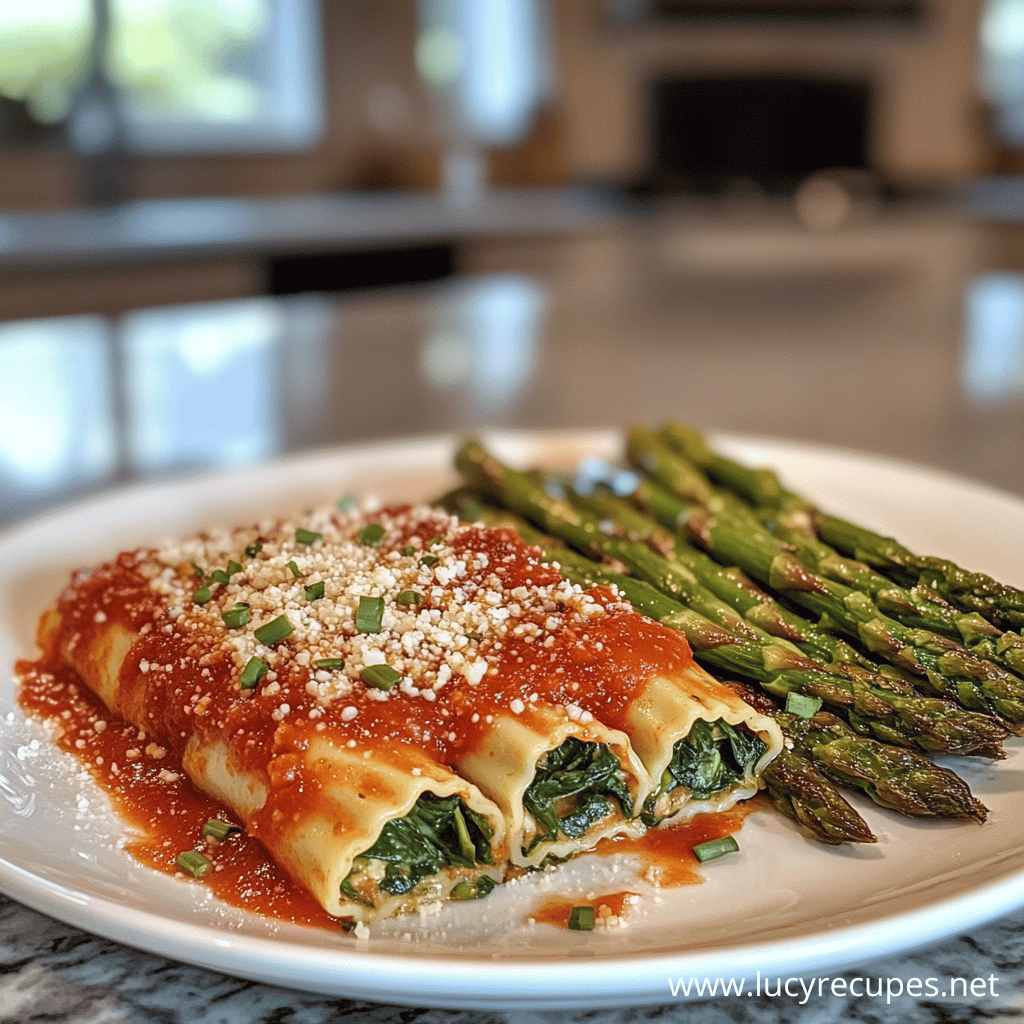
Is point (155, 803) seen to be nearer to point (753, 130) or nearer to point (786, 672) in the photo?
point (786, 672)

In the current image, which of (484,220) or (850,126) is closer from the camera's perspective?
(484,220)

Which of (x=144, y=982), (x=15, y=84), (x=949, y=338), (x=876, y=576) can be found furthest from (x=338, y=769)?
(x=15, y=84)

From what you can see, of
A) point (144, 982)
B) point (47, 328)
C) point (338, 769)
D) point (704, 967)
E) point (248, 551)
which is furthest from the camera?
point (47, 328)

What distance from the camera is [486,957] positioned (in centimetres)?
115

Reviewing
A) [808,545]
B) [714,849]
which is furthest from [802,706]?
[808,545]

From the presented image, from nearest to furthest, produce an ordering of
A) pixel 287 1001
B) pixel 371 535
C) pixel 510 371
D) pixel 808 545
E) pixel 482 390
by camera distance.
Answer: pixel 287 1001, pixel 371 535, pixel 808 545, pixel 482 390, pixel 510 371

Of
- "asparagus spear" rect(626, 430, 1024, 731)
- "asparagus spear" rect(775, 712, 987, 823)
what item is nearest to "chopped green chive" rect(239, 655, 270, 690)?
"asparagus spear" rect(775, 712, 987, 823)

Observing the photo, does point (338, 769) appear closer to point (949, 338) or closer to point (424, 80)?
point (949, 338)

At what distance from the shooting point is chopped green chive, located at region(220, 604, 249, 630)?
1.65 meters

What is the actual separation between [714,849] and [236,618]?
750mm

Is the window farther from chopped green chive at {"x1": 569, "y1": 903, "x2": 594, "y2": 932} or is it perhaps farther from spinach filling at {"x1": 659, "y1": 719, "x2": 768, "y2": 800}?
chopped green chive at {"x1": 569, "y1": 903, "x2": 594, "y2": 932}

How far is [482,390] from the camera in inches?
179

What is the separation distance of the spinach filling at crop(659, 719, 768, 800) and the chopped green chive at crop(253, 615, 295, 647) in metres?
0.57

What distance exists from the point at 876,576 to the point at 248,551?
1.07m
